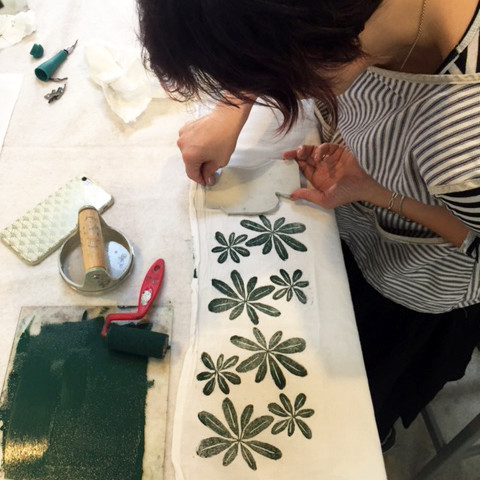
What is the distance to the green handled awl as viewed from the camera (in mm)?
797

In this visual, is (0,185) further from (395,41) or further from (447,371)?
(447,371)

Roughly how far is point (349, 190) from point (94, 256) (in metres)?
0.36

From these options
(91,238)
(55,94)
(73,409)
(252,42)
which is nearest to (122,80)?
(55,94)

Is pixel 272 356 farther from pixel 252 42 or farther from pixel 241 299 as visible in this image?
pixel 252 42

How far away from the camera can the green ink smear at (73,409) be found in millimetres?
473

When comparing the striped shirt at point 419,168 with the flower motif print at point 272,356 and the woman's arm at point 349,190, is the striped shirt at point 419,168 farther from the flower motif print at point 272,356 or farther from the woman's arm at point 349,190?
the flower motif print at point 272,356

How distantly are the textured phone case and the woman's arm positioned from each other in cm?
30

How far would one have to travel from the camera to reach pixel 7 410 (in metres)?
0.50

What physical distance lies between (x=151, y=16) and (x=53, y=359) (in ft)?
1.28

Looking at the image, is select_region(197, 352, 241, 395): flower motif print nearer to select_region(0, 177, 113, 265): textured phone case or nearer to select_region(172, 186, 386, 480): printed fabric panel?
select_region(172, 186, 386, 480): printed fabric panel

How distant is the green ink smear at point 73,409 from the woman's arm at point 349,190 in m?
0.34

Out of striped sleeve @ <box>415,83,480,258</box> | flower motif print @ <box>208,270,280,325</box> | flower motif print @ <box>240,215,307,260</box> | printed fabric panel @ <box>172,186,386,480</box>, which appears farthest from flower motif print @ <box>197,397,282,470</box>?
striped sleeve @ <box>415,83,480,258</box>

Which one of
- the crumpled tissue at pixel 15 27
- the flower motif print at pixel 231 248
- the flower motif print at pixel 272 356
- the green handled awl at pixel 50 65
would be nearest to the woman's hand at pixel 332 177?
the flower motif print at pixel 231 248

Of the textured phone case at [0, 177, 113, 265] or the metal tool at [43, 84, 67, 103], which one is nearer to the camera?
the textured phone case at [0, 177, 113, 265]
